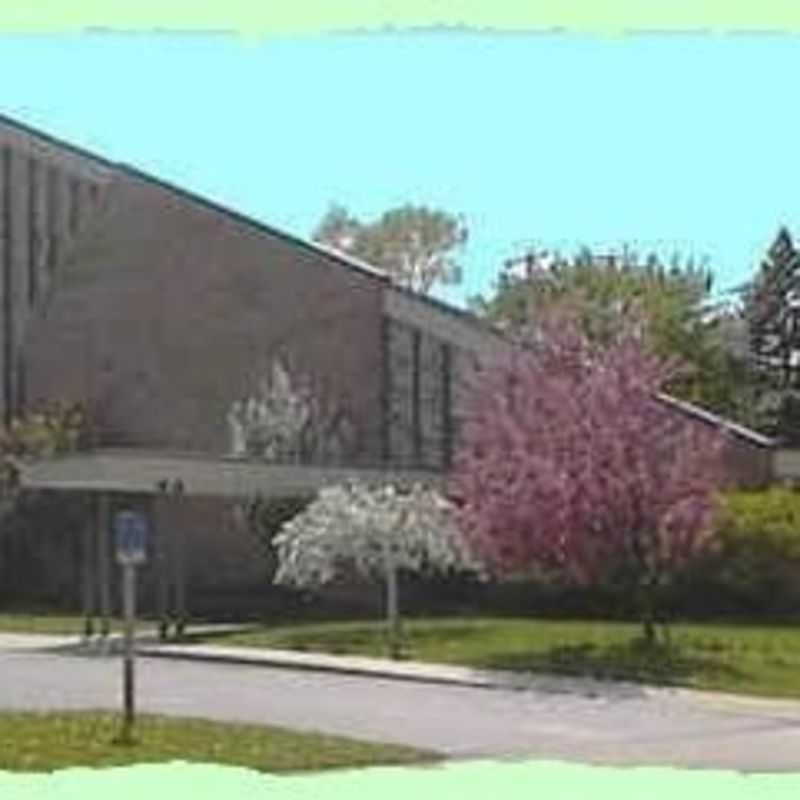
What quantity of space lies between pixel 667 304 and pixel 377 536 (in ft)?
116

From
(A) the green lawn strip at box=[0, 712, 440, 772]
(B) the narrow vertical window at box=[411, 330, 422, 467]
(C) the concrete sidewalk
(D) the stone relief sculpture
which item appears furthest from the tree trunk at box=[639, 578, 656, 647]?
(D) the stone relief sculpture

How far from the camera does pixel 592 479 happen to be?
100ft

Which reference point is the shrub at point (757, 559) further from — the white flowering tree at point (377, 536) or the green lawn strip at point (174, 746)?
the green lawn strip at point (174, 746)

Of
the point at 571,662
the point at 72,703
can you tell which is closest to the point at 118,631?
the point at 571,662

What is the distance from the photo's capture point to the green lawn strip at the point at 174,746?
1473 centimetres

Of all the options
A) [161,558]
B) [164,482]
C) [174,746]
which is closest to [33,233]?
[161,558]

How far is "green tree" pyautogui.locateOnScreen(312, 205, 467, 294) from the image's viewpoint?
3337 inches

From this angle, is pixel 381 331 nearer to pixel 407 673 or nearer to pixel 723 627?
pixel 723 627

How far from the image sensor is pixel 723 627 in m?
37.8

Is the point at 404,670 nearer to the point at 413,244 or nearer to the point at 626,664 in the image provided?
the point at 626,664

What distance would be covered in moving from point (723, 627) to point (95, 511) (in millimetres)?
14885

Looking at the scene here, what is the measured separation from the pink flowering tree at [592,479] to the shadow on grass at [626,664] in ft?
2.75

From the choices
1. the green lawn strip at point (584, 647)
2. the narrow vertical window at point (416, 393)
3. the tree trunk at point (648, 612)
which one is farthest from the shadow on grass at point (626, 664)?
the narrow vertical window at point (416, 393)

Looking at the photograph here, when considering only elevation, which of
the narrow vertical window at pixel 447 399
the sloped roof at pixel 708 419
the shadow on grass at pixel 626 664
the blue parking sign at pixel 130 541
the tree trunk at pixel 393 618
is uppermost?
the narrow vertical window at pixel 447 399
